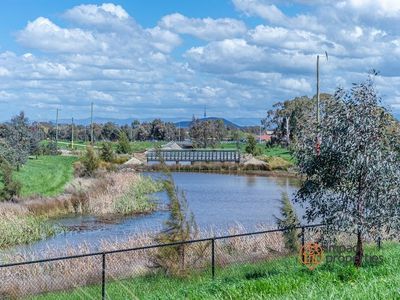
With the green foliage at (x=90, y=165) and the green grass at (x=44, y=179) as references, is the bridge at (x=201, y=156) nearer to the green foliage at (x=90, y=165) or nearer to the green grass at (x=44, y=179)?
the green foliage at (x=90, y=165)

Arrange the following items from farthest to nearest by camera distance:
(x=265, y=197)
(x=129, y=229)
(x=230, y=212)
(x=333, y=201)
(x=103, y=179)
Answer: (x=103, y=179)
(x=265, y=197)
(x=230, y=212)
(x=129, y=229)
(x=333, y=201)

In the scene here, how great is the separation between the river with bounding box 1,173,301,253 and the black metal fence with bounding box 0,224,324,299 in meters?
2.88

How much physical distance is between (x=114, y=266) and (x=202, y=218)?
660 inches

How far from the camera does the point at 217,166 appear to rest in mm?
83625

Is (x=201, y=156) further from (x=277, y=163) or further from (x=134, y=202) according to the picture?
(x=134, y=202)

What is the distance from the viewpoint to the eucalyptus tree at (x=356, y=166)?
12.1m

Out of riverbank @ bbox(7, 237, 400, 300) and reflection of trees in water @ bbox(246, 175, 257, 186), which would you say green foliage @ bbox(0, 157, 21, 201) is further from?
reflection of trees in water @ bbox(246, 175, 257, 186)

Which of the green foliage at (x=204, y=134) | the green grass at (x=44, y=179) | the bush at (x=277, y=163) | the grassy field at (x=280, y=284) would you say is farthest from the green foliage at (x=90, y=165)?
the green foliage at (x=204, y=134)

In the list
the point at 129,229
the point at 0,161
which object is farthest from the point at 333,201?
the point at 0,161

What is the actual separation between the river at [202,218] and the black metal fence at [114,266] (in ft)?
9.45

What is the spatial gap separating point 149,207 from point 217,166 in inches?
1723

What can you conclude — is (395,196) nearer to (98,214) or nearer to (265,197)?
(98,214)

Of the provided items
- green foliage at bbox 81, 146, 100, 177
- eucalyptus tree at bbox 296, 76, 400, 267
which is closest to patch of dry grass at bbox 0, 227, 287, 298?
eucalyptus tree at bbox 296, 76, 400, 267

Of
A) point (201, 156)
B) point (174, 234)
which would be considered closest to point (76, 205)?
point (174, 234)
